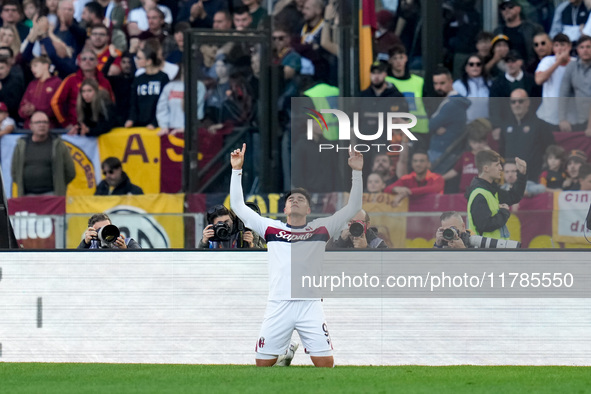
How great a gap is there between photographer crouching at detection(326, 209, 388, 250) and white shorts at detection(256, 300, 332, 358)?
103 centimetres

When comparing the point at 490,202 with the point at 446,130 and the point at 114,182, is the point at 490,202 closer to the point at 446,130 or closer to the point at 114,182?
the point at 446,130

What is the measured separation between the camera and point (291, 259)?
855 cm

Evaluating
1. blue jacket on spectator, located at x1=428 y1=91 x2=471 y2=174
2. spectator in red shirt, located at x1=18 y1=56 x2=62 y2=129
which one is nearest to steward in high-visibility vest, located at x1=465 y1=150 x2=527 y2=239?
blue jacket on spectator, located at x1=428 y1=91 x2=471 y2=174

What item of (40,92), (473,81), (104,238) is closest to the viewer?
(104,238)

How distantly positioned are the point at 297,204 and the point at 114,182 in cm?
437

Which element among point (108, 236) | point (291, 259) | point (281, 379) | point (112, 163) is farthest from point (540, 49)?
point (281, 379)

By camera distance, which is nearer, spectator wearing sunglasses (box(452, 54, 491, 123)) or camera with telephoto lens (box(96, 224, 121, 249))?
camera with telephoto lens (box(96, 224, 121, 249))

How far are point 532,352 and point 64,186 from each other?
5868mm

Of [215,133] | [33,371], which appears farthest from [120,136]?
[33,371]

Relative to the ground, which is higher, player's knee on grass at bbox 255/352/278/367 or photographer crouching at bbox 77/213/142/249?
photographer crouching at bbox 77/213/142/249

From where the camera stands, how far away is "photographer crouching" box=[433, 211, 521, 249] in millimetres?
9195

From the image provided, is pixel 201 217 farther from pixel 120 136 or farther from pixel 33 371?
pixel 33 371

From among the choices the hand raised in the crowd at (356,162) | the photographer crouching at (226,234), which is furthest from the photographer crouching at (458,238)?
the photographer crouching at (226,234)

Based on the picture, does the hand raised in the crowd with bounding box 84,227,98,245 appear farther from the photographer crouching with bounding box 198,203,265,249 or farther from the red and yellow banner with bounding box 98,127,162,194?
the red and yellow banner with bounding box 98,127,162,194
